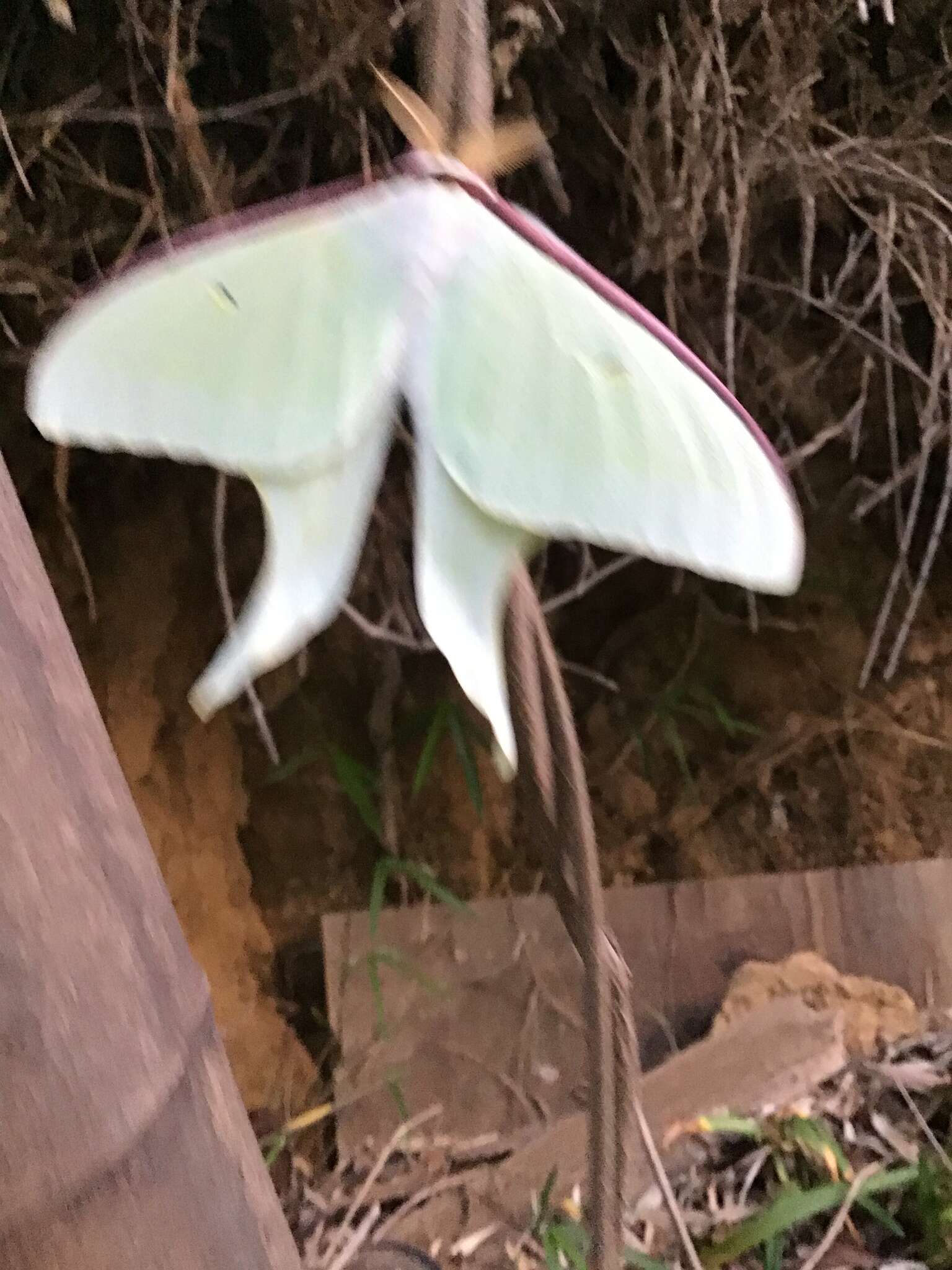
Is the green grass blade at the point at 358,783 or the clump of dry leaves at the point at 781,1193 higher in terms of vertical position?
the green grass blade at the point at 358,783

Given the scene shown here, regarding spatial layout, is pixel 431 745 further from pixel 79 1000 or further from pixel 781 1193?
pixel 79 1000

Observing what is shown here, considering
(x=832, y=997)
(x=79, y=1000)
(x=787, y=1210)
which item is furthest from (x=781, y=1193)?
(x=79, y=1000)

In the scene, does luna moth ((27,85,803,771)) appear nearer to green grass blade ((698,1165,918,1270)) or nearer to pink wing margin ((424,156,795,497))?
pink wing margin ((424,156,795,497))

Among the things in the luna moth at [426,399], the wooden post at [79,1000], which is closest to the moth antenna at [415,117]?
the luna moth at [426,399]

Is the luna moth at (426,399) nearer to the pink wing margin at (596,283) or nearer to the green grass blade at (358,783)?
the pink wing margin at (596,283)

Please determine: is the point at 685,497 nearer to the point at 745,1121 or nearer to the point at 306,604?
the point at 306,604

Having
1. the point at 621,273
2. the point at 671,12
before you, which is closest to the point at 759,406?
the point at 621,273
